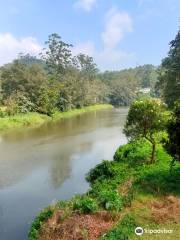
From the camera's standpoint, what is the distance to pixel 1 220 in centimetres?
1435

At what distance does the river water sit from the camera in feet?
49.6

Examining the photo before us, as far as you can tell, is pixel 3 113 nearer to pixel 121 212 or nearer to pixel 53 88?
pixel 53 88

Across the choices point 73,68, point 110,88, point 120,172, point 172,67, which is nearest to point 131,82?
point 110,88

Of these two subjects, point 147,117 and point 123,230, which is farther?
point 147,117

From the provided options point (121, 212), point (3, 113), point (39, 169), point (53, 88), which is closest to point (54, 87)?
point (53, 88)

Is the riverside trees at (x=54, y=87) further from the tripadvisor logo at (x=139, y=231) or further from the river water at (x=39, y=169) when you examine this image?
the tripadvisor logo at (x=139, y=231)

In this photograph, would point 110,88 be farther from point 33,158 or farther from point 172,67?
point 33,158

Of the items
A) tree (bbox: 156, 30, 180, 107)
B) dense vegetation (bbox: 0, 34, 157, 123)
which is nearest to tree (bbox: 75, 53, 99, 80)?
dense vegetation (bbox: 0, 34, 157, 123)

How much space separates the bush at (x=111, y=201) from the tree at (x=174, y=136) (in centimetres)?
310

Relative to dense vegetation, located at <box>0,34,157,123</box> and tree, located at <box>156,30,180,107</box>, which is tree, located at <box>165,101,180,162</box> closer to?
tree, located at <box>156,30,180,107</box>

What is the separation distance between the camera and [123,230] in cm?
1045

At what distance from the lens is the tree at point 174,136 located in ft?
46.9

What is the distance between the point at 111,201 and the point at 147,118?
6872 mm

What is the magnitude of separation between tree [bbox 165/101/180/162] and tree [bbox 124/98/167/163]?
3.13 m
